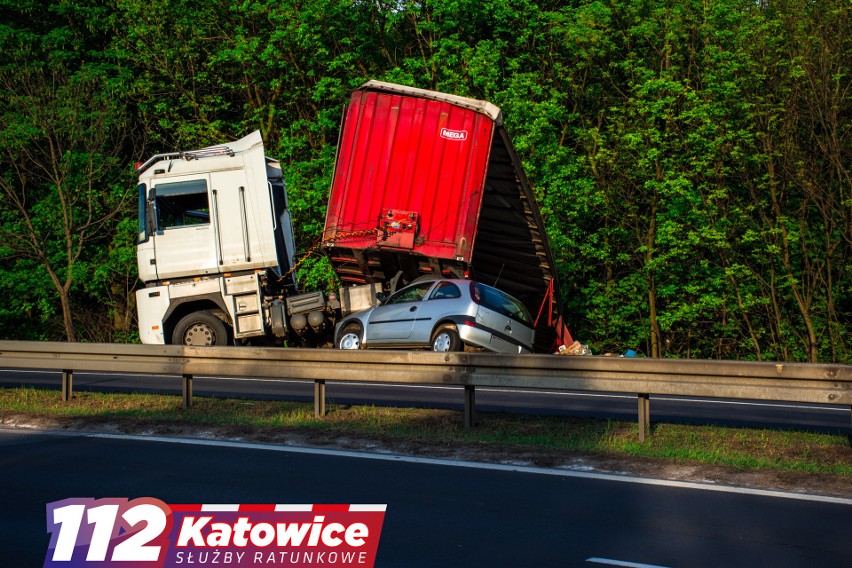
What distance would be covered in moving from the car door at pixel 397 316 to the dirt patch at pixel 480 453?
20.1 ft

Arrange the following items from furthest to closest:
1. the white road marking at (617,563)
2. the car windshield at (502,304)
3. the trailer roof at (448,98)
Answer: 1. the trailer roof at (448,98)
2. the car windshield at (502,304)
3. the white road marking at (617,563)

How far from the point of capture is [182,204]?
17.4 m

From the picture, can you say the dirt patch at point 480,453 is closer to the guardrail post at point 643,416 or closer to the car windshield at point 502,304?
the guardrail post at point 643,416

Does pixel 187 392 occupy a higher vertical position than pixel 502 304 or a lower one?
lower

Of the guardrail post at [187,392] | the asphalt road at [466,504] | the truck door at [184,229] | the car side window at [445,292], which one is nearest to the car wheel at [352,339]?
the car side window at [445,292]

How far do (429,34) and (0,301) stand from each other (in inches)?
578

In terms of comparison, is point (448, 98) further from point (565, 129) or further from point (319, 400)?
point (565, 129)

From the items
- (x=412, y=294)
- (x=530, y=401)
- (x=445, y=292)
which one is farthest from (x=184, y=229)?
(x=530, y=401)

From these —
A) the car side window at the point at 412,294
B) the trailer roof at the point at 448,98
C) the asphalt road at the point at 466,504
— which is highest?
the trailer roof at the point at 448,98

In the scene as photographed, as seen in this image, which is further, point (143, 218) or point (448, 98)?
point (143, 218)

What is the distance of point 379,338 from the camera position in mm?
17250

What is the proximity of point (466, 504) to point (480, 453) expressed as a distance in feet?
7.04

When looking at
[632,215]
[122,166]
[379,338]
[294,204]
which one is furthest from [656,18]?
[122,166]

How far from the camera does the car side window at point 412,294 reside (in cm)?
1691
